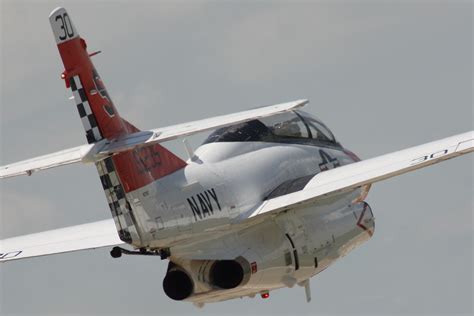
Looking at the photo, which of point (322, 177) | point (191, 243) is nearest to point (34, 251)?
point (191, 243)

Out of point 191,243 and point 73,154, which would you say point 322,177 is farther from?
point 73,154

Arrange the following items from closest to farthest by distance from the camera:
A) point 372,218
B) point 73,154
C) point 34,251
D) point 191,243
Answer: point 73,154, point 191,243, point 34,251, point 372,218

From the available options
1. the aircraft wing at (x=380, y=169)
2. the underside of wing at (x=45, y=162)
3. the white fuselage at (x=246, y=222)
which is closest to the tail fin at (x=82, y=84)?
the underside of wing at (x=45, y=162)

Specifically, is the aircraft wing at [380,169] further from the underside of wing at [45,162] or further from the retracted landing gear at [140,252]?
the underside of wing at [45,162]

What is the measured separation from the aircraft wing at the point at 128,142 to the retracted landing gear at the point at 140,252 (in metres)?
2.34

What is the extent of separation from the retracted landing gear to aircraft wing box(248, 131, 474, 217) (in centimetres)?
221

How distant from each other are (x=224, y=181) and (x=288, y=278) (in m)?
2.91

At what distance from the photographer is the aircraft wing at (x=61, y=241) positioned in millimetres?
34562

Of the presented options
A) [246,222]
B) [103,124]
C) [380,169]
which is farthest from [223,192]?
[103,124]

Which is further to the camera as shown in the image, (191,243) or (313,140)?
(313,140)

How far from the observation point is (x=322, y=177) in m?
35.2

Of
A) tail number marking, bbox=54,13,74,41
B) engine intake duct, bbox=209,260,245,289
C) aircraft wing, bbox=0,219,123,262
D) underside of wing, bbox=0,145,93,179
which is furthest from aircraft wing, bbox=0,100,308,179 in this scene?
aircraft wing, bbox=0,219,123,262

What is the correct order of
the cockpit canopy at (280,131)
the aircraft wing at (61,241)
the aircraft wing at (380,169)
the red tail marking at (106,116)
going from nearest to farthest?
1. the red tail marking at (106,116)
2. the aircraft wing at (380,169)
3. the aircraft wing at (61,241)
4. the cockpit canopy at (280,131)

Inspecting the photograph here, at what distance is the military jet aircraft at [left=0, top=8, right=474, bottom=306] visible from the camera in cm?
3084
